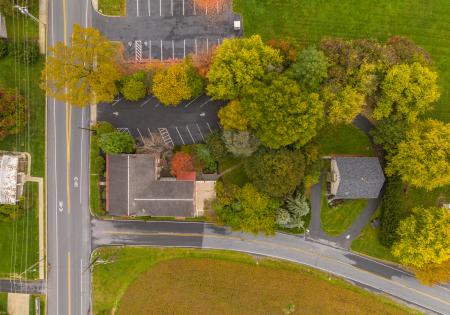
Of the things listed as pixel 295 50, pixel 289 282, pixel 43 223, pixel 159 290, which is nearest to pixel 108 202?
pixel 43 223

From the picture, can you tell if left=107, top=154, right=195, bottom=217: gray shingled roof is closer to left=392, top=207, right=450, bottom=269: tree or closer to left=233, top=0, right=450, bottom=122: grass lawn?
left=233, top=0, right=450, bottom=122: grass lawn

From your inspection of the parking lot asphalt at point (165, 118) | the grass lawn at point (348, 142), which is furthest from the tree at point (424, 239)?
the parking lot asphalt at point (165, 118)

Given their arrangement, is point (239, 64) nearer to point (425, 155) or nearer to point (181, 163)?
point (181, 163)

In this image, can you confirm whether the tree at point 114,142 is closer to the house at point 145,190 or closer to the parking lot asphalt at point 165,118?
the house at point 145,190

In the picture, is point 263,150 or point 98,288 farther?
point 98,288

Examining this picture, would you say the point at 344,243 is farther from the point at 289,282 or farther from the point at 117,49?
the point at 117,49

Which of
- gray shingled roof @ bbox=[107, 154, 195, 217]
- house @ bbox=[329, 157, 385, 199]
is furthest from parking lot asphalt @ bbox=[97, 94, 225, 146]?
house @ bbox=[329, 157, 385, 199]

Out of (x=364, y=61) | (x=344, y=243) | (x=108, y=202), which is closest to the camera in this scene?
(x=364, y=61)
